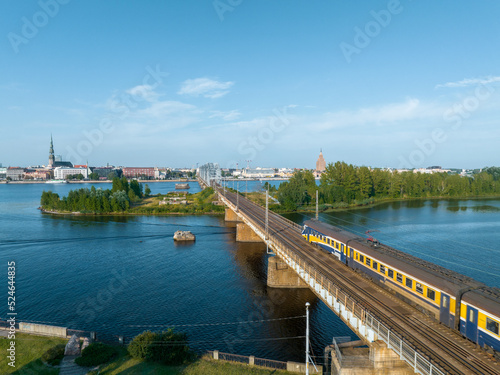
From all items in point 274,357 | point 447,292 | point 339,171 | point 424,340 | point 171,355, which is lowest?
point 274,357

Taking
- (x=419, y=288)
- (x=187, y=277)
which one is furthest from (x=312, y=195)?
(x=419, y=288)

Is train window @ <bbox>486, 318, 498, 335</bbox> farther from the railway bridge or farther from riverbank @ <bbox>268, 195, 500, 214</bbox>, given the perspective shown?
riverbank @ <bbox>268, 195, 500, 214</bbox>

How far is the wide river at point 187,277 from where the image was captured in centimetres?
3134

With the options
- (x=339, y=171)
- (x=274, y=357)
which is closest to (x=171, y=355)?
(x=274, y=357)

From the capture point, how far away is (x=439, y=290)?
778 inches

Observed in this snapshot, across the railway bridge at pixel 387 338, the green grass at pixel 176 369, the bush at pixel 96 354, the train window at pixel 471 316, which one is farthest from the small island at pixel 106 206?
the train window at pixel 471 316

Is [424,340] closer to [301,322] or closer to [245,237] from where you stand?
[301,322]

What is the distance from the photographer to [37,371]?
22.1 metres

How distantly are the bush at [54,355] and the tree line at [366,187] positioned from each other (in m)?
87.6

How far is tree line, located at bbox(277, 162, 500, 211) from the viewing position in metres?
116

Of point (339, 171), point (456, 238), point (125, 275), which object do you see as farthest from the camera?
point (339, 171)

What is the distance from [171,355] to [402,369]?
1467 centimetres

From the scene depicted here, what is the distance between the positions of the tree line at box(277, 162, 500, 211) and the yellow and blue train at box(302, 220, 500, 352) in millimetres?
79918

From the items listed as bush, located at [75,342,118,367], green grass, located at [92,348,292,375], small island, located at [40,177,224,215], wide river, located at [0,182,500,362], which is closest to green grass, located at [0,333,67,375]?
bush, located at [75,342,118,367]
